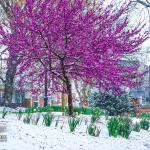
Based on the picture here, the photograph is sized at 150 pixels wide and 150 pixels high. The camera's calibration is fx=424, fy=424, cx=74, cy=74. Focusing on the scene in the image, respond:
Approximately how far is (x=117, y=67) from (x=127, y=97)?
23.8 feet

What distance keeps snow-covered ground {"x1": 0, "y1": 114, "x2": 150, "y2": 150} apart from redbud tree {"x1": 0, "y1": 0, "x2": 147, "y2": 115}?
9.89 feet

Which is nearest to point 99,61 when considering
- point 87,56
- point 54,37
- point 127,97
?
point 87,56

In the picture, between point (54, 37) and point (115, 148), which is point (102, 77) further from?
point (115, 148)

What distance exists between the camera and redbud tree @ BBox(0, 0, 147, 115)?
1323 cm

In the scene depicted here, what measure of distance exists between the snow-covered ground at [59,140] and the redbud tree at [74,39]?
301 cm

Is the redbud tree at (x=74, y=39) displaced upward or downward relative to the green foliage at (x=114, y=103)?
upward

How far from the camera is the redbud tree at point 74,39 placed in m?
13.2

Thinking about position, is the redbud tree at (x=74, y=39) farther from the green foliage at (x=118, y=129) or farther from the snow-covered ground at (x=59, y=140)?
the snow-covered ground at (x=59, y=140)

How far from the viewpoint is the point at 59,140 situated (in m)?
8.65

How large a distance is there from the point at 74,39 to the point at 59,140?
18.1 feet

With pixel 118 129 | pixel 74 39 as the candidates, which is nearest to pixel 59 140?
pixel 118 129

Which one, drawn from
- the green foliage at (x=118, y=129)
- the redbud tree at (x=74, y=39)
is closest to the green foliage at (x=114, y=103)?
the redbud tree at (x=74, y=39)

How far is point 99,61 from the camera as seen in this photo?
44.8 feet

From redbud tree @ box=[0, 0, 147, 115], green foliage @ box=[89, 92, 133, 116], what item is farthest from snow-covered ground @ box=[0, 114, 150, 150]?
green foliage @ box=[89, 92, 133, 116]
